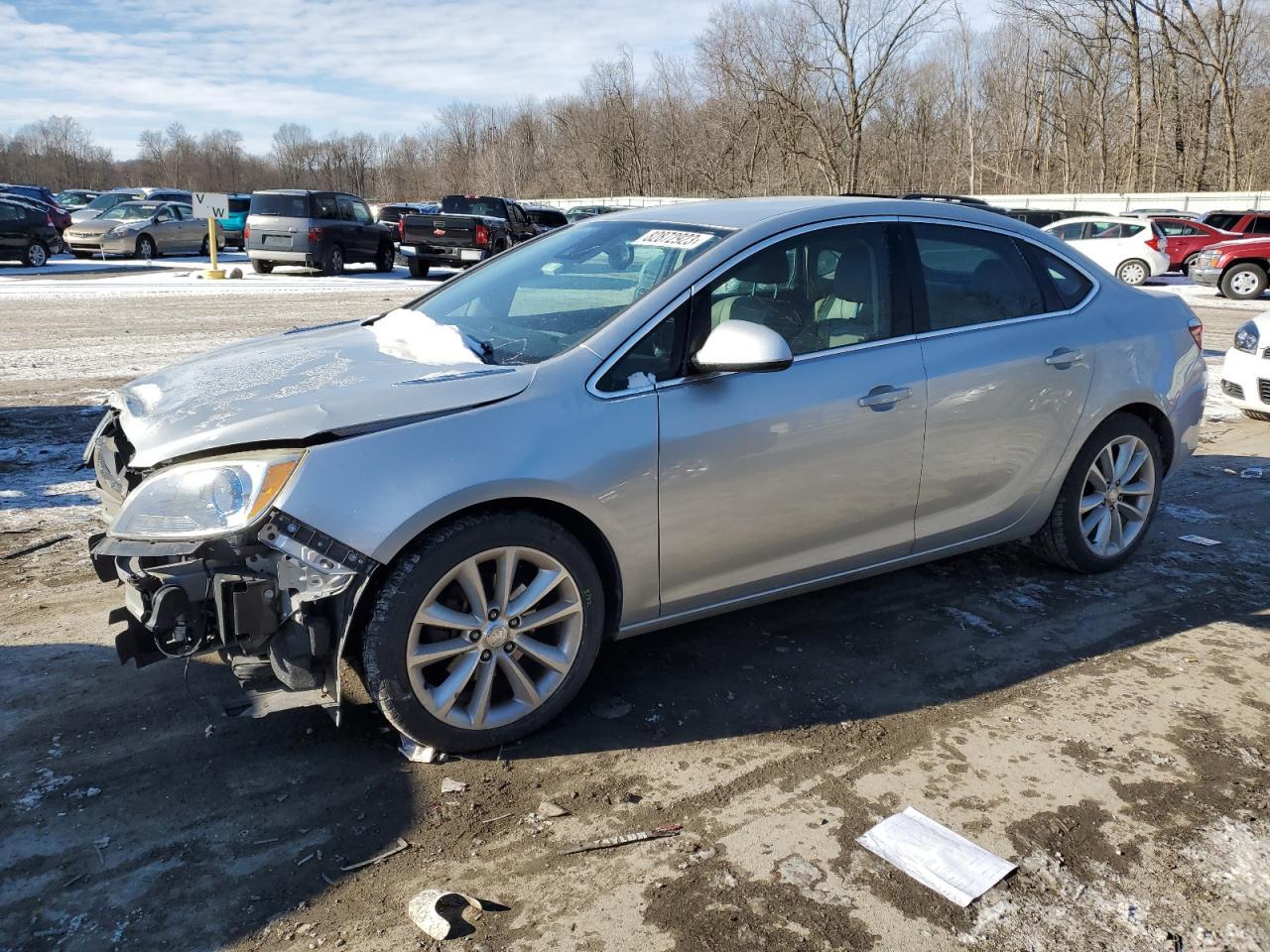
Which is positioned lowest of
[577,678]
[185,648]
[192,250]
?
[577,678]

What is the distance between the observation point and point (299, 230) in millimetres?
22609

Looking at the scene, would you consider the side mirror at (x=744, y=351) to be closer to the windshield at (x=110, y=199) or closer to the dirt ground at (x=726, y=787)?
the dirt ground at (x=726, y=787)

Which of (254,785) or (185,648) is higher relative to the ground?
(185,648)

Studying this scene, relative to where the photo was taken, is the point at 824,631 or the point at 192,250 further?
the point at 192,250

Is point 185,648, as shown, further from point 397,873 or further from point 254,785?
point 397,873

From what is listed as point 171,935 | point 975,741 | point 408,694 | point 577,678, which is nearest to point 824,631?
point 975,741

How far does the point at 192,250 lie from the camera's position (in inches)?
1214

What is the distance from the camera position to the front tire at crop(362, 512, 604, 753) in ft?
9.77

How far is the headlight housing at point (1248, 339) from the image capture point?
8234mm

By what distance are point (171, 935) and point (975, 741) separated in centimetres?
248

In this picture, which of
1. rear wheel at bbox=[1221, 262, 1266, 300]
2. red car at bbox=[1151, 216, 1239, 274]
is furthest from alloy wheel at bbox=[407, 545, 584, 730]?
red car at bbox=[1151, 216, 1239, 274]

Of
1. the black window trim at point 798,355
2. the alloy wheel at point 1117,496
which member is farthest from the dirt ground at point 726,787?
the black window trim at point 798,355

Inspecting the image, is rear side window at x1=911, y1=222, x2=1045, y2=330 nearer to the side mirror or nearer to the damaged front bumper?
the side mirror

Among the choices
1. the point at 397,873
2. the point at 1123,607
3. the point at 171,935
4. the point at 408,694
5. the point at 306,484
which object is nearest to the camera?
the point at 171,935
